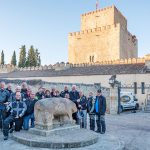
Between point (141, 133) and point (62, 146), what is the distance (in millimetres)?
4975

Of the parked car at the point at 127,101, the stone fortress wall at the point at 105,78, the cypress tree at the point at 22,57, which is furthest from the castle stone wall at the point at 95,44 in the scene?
the parked car at the point at 127,101

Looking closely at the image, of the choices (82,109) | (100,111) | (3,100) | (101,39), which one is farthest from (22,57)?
(100,111)

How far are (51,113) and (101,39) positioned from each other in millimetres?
45852

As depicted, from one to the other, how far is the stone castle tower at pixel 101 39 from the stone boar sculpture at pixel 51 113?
4217cm

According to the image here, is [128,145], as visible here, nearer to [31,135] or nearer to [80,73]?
[31,135]

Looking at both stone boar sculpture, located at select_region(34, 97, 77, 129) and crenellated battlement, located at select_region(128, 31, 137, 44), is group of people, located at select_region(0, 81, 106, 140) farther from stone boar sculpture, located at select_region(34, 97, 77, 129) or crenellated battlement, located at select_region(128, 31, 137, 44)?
crenellated battlement, located at select_region(128, 31, 137, 44)

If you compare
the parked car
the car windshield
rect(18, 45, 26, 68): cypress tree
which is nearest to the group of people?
the parked car

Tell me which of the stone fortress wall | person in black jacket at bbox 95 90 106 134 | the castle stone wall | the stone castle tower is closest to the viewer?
person in black jacket at bbox 95 90 106 134

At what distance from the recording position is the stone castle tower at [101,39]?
52.7 metres

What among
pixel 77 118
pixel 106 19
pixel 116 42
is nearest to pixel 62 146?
pixel 77 118

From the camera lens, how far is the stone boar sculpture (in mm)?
9867

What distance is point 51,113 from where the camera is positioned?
9.92 meters

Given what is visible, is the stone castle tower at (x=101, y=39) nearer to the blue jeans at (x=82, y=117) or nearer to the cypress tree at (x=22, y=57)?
the cypress tree at (x=22, y=57)

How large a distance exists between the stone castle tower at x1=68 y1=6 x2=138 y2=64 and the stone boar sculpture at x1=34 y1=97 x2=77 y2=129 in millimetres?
42172
